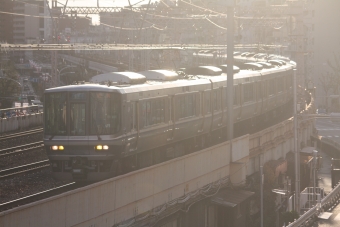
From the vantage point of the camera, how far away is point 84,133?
1599cm

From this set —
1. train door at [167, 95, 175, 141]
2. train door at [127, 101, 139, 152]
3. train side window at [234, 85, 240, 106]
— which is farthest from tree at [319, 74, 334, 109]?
train door at [127, 101, 139, 152]

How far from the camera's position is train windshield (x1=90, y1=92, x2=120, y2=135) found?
16000 mm

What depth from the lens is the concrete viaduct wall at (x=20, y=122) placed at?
92.1 feet

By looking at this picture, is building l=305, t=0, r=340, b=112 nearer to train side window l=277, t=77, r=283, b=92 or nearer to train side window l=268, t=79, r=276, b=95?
train side window l=277, t=77, r=283, b=92

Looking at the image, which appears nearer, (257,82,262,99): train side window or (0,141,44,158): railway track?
(0,141,44,158): railway track

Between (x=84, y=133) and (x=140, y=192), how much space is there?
2.49 meters

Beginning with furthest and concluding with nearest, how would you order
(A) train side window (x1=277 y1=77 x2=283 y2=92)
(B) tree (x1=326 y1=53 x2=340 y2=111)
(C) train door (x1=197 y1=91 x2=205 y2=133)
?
(B) tree (x1=326 y1=53 x2=340 y2=111) < (A) train side window (x1=277 y1=77 x2=283 y2=92) < (C) train door (x1=197 y1=91 x2=205 y2=133)

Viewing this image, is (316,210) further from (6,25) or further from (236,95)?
(6,25)

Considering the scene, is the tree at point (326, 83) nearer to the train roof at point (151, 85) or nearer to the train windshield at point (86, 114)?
the train roof at point (151, 85)

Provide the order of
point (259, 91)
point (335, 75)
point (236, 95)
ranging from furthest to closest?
point (335, 75) < point (259, 91) < point (236, 95)

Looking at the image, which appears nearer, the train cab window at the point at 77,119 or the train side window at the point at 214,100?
the train cab window at the point at 77,119

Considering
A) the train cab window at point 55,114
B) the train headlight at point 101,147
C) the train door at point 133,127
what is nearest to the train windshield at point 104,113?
the train headlight at point 101,147

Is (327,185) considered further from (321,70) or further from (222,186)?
(321,70)

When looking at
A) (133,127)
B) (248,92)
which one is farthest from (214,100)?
(133,127)
